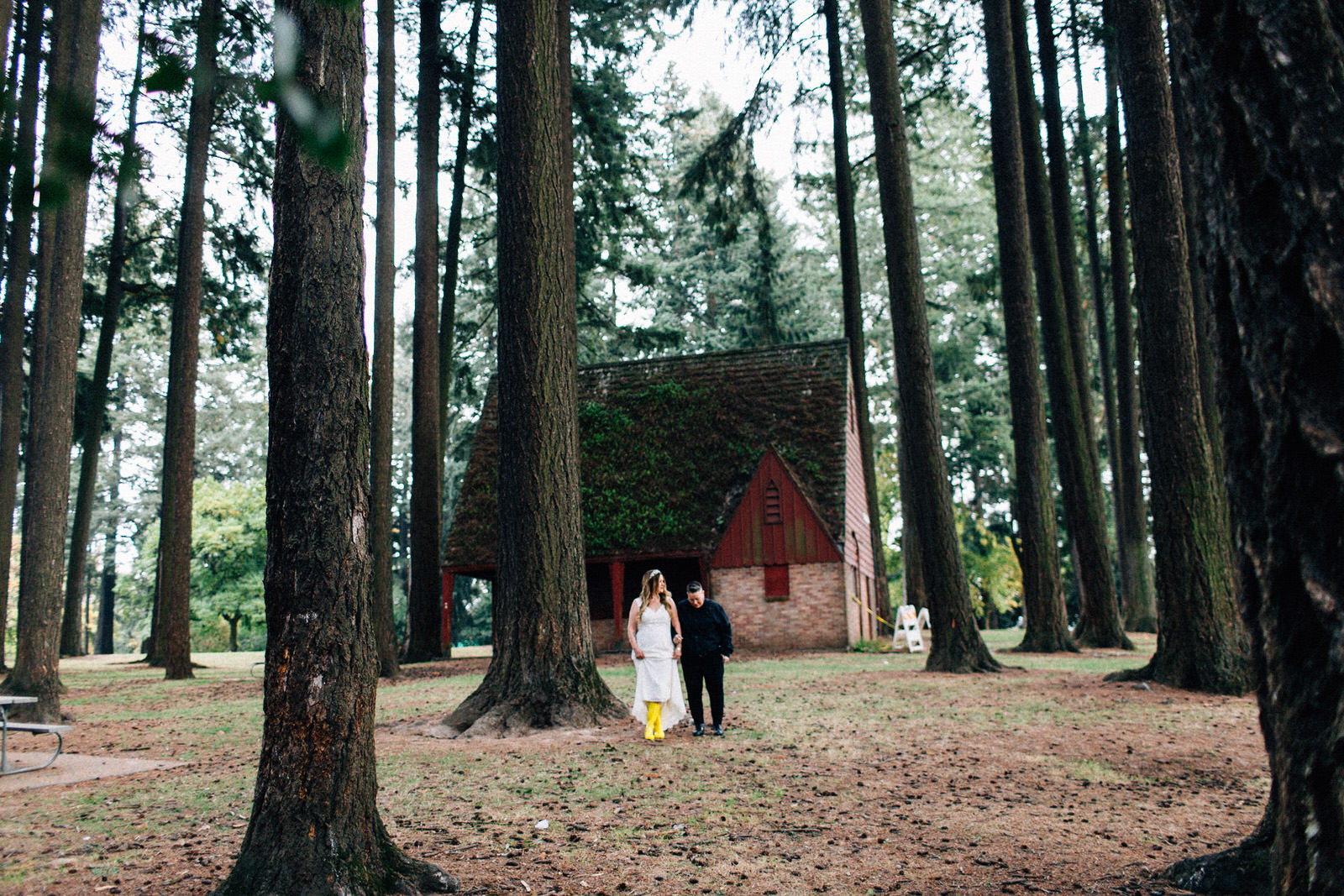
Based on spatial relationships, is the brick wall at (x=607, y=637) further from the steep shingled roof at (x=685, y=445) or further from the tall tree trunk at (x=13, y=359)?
the tall tree trunk at (x=13, y=359)

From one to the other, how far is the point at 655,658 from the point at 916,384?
7.70 meters

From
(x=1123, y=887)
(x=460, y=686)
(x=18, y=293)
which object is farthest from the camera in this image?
(x=18, y=293)

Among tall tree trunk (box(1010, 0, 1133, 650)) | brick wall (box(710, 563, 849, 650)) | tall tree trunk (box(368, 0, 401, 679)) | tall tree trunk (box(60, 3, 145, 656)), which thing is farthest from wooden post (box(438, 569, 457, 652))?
tall tree trunk (box(1010, 0, 1133, 650))

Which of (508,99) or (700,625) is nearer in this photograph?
(700,625)

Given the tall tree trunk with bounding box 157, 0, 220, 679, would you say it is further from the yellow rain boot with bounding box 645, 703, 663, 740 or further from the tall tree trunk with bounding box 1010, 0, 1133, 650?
A: the tall tree trunk with bounding box 1010, 0, 1133, 650

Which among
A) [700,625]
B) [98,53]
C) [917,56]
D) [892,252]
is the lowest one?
[700,625]

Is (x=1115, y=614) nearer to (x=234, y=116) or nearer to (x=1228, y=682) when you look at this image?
(x=1228, y=682)

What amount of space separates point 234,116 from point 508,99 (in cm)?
830

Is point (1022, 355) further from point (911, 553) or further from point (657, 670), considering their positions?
point (657, 670)

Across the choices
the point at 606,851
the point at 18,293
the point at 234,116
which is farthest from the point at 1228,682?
the point at 18,293

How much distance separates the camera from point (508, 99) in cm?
998

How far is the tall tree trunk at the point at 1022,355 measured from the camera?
55.5ft

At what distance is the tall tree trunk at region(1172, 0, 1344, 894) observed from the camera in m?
2.18

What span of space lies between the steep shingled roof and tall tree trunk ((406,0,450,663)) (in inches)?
132
